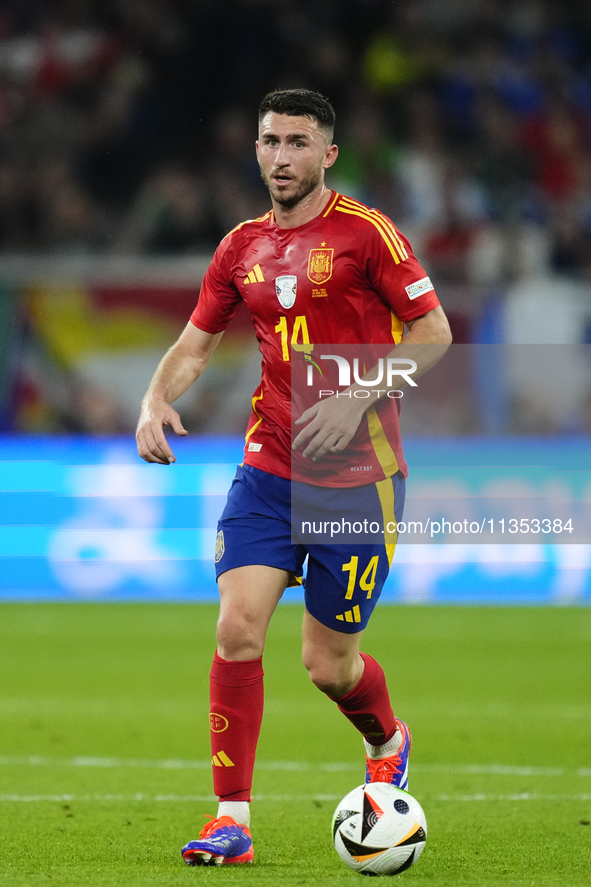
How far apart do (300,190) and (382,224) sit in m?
0.27

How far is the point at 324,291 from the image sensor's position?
390cm

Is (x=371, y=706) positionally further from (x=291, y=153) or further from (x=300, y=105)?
(x=300, y=105)

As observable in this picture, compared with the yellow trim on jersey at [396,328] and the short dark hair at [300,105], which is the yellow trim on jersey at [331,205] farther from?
the yellow trim on jersey at [396,328]

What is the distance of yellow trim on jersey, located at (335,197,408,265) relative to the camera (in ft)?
12.8

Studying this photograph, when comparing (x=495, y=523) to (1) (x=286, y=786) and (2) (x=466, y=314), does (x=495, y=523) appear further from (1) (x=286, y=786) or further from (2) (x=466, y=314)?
(1) (x=286, y=786)

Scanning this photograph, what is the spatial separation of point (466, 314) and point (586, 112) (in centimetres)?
478

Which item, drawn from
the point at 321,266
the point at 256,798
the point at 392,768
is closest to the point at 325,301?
the point at 321,266

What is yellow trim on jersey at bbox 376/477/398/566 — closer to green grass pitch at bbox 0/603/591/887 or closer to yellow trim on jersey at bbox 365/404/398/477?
yellow trim on jersey at bbox 365/404/398/477

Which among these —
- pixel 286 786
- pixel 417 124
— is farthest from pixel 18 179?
pixel 286 786

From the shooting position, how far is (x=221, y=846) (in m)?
3.71

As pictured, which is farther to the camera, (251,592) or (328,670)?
(328,670)

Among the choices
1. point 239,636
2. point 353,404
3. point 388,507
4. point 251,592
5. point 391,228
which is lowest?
point 239,636

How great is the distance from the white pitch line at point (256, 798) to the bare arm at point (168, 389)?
63.2 inches

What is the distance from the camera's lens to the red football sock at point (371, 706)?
4.15m
